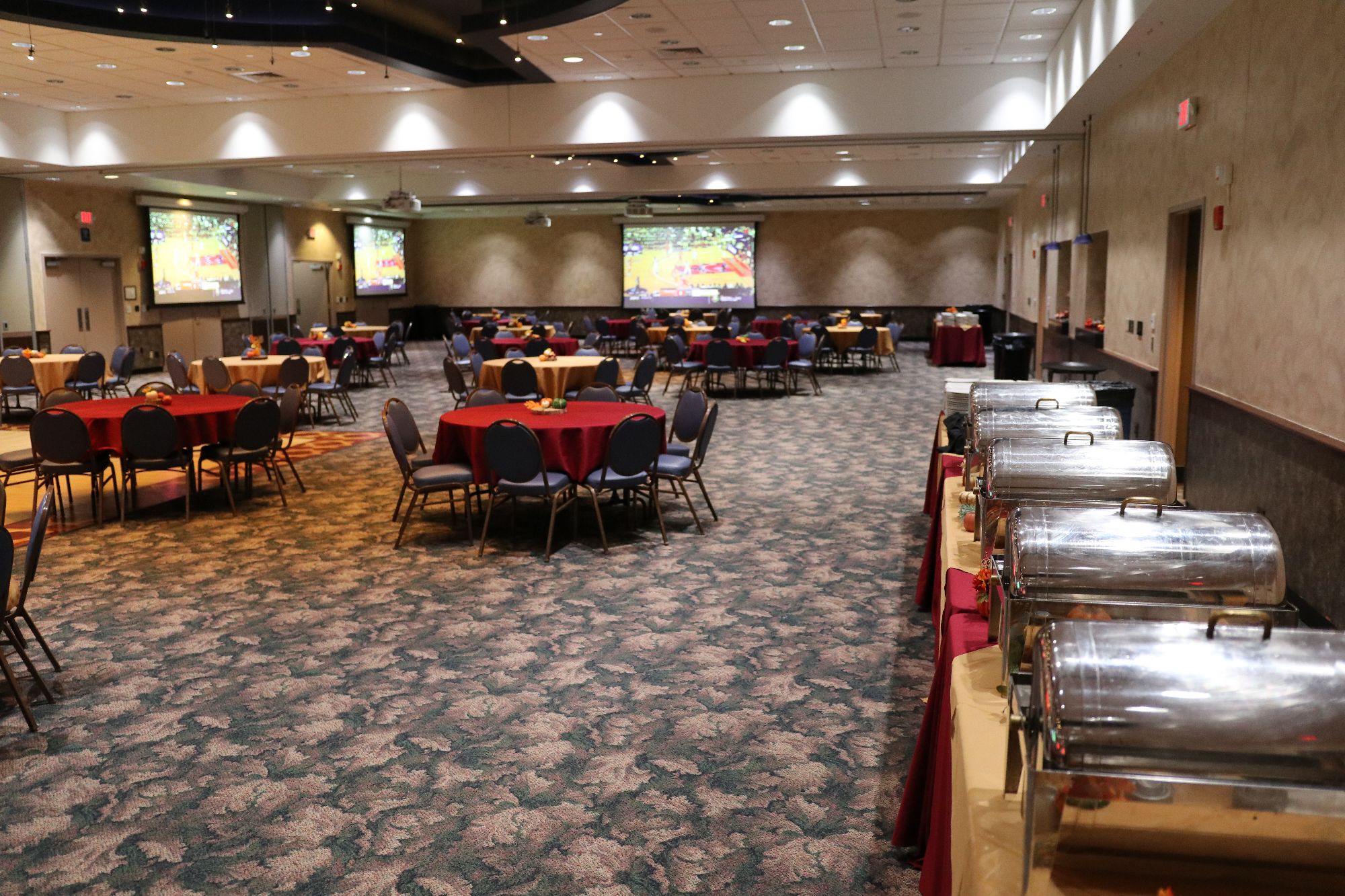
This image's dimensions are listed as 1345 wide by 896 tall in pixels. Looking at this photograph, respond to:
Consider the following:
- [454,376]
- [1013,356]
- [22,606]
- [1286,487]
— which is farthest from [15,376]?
[1286,487]

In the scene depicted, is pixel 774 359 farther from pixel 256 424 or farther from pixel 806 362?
pixel 256 424

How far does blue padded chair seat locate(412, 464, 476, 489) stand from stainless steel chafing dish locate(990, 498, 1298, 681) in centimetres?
478

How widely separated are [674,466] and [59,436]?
4285 mm

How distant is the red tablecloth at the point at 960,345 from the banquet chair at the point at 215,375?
12.9 m

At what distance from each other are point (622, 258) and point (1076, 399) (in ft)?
76.5

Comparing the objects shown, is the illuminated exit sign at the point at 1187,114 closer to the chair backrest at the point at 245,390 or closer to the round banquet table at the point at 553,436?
the round banquet table at the point at 553,436

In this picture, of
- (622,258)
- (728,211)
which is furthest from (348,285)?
(728,211)

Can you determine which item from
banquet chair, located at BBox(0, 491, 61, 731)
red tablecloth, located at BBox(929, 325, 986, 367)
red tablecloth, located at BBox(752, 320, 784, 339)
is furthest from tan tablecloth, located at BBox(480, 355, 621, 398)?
red tablecloth, located at BBox(929, 325, 986, 367)

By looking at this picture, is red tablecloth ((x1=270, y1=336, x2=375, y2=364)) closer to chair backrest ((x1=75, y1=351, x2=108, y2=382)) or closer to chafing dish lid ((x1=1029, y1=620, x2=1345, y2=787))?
chair backrest ((x1=75, y1=351, x2=108, y2=382))

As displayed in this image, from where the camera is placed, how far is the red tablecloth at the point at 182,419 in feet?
25.2

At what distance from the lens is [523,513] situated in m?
7.79

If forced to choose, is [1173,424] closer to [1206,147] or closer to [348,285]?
[1206,147]

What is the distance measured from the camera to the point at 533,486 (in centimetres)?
Answer: 654

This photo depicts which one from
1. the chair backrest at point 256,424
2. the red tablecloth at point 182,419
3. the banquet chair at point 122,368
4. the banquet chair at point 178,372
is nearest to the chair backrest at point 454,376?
the banquet chair at point 178,372
